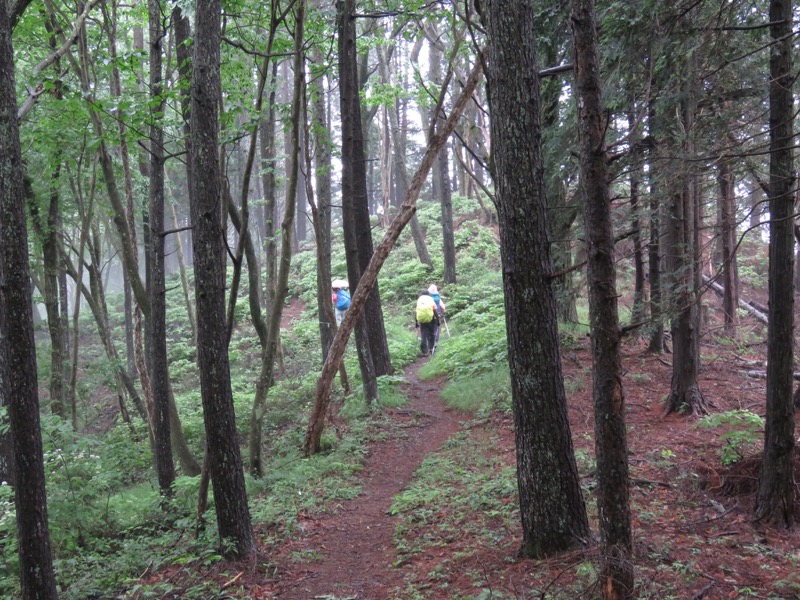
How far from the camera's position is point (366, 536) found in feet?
22.3

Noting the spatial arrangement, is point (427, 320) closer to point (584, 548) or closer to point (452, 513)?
point (452, 513)

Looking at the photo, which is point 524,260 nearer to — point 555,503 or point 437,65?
point 555,503

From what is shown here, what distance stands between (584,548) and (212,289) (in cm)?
420

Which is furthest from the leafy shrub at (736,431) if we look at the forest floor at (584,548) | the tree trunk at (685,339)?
the tree trunk at (685,339)

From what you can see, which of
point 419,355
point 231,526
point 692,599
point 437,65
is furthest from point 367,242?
point 437,65

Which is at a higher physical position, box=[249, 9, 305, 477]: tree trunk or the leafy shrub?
box=[249, 9, 305, 477]: tree trunk

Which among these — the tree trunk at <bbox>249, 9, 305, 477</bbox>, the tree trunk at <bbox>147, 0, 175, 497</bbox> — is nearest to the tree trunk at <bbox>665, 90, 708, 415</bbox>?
the tree trunk at <bbox>249, 9, 305, 477</bbox>

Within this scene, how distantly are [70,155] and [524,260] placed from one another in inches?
449

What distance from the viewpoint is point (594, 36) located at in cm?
399

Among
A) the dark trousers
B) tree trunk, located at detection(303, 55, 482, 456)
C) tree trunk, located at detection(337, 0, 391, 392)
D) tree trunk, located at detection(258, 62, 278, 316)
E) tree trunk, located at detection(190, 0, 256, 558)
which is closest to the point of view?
tree trunk, located at detection(190, 0, 256, 558)

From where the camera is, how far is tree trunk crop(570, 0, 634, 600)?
3.95 meters

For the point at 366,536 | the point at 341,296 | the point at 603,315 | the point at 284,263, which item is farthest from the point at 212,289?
the point at 341,296

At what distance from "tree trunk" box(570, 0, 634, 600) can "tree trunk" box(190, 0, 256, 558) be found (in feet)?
11.9

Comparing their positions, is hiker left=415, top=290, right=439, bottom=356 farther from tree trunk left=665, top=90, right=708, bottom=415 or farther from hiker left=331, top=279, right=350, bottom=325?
tree trunk left=665, top=90, right=708, bottom=415
